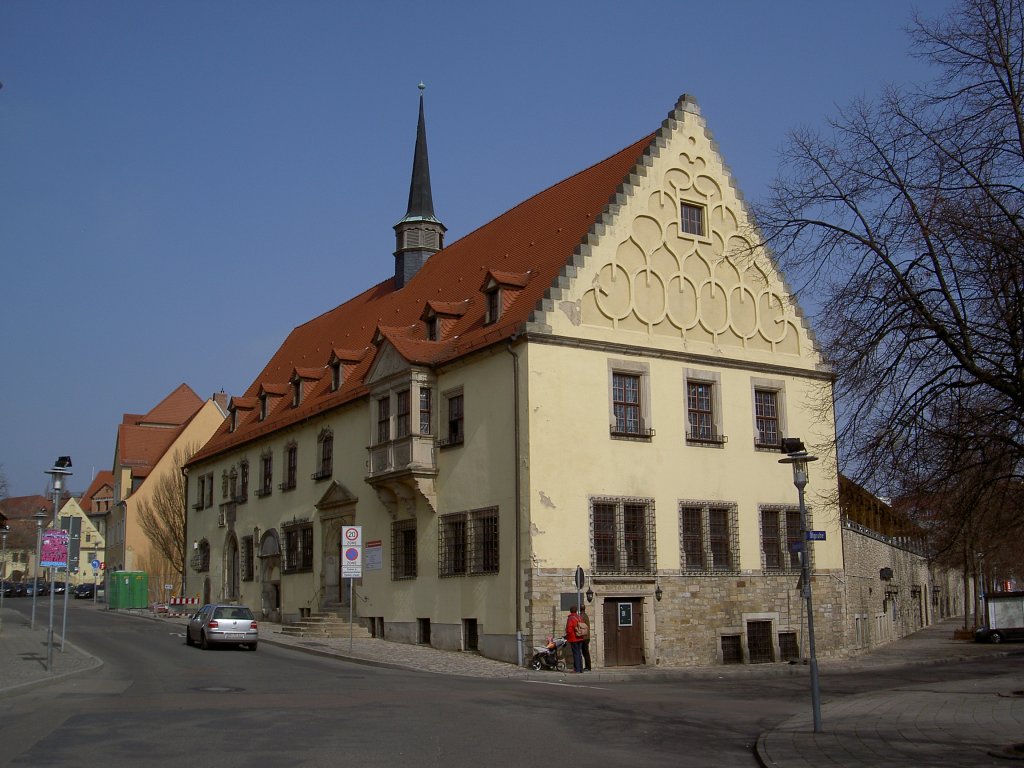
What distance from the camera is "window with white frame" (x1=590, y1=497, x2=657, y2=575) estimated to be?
2805 cm

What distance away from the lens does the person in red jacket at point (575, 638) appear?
81.6ft

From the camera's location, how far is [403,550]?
1281 inches

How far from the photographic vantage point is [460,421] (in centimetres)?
3025

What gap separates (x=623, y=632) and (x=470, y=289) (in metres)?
12.6

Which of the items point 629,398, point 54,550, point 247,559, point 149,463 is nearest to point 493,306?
point 629,398

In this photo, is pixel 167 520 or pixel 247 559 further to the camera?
pixel 167 520

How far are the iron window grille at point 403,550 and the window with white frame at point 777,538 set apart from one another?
411 inches

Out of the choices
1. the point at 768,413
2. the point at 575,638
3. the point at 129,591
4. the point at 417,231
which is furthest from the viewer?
the point at 129,591

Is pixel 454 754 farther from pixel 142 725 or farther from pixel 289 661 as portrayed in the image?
pixel 289 661

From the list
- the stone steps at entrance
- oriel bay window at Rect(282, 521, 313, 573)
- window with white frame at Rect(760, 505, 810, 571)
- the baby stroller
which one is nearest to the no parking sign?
the stone steps at entrance

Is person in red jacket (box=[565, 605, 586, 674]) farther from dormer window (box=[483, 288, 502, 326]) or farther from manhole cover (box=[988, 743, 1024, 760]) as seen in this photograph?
manhole cover (box=[988, 743, 1024, 760])

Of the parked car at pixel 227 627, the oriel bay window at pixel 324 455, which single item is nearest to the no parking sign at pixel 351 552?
the parked car at pixel 227 627

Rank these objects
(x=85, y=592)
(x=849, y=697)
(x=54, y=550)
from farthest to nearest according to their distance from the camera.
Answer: (x=85, y=592) → (x=54, y=550) → (x=849, y=697)

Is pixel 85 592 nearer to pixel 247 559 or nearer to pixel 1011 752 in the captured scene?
pixel 247 559
